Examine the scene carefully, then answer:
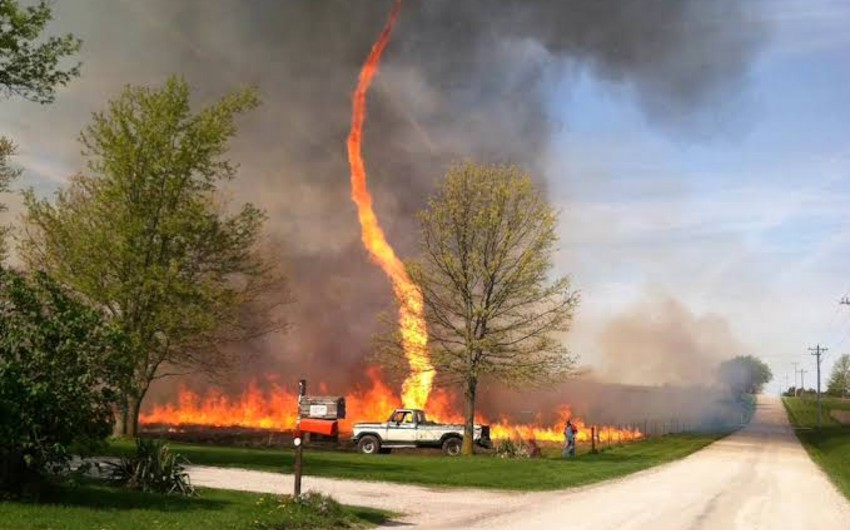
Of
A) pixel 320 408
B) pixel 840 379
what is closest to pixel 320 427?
pixel 320 408

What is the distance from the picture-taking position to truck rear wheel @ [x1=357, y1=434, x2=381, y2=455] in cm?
3594

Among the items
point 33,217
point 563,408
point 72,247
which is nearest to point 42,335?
point 72,247

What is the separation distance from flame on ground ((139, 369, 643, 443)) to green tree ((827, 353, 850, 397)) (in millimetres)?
129771

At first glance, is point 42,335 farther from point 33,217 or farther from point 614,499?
point 33,217

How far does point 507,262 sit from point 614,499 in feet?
61.6

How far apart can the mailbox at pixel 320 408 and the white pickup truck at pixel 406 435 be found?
68.8ft

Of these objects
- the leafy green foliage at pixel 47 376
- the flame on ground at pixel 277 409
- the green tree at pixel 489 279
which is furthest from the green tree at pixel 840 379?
the leafy green foliage at pixel 47 376

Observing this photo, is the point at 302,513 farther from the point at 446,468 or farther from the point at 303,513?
the point at 446,468

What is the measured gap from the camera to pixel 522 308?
125 ft

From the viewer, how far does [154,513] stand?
13.1m

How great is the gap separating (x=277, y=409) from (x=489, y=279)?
30.4 m

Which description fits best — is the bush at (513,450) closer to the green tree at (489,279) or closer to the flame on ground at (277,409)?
the green tree at (489,279)

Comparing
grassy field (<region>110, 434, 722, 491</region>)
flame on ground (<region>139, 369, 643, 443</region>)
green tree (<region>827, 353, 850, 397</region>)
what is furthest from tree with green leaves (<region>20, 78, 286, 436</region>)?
green tree (<region>827, 353, 850, 397</region>)

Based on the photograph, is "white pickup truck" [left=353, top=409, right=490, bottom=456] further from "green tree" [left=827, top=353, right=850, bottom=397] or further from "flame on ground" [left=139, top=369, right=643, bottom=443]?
"green tree" [left=827, top=353, right=850, bottom=397]
